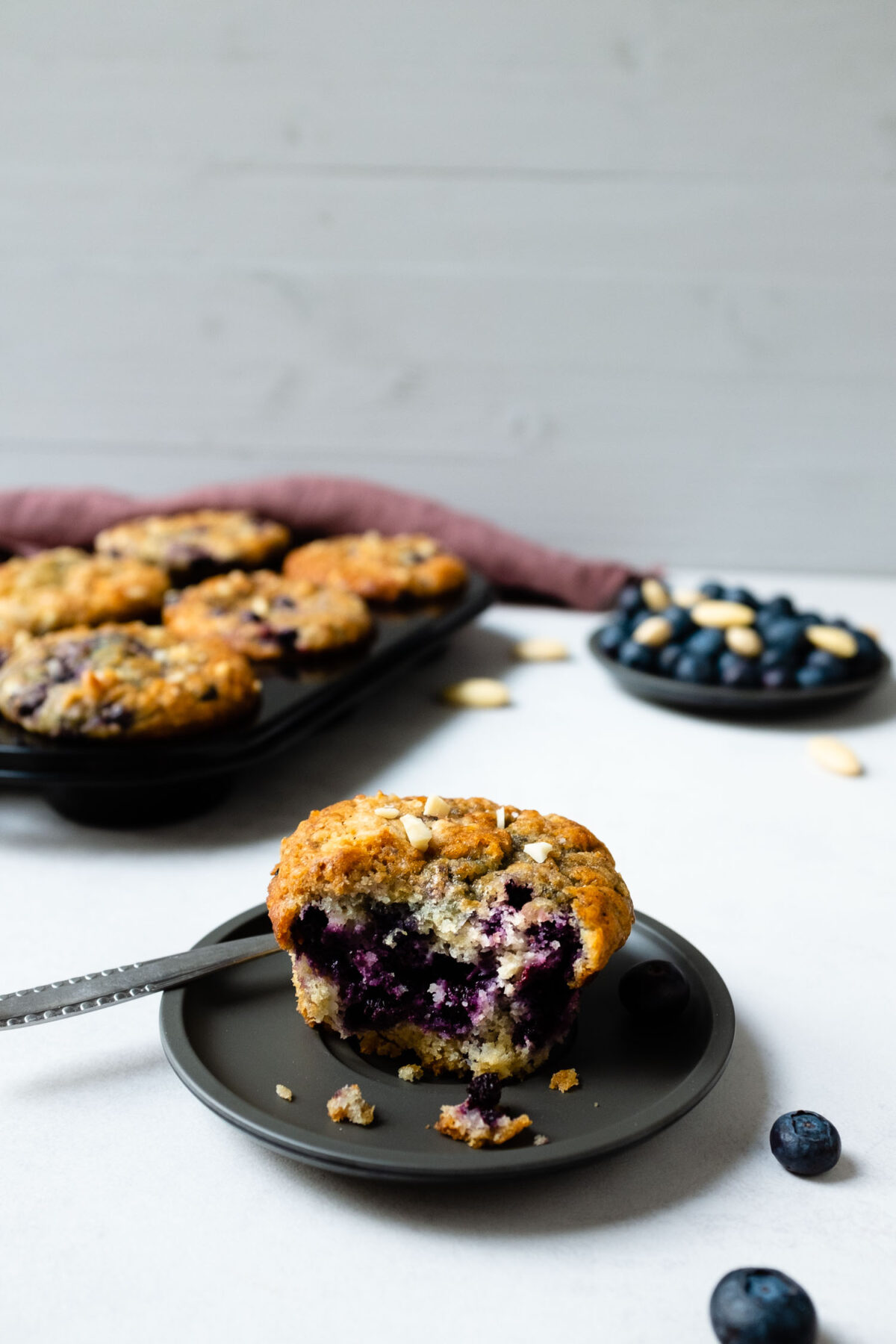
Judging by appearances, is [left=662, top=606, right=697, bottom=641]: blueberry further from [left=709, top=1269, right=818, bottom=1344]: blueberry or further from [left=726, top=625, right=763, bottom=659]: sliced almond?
[left=709, top=1269, right=818, bottom=1344]: blueberry

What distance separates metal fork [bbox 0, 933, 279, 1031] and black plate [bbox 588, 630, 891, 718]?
107cm

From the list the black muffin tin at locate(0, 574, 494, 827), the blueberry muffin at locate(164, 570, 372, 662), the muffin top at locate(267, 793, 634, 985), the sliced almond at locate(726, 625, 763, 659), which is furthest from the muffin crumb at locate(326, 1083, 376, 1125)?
the sliced almond at locate(726, 625, 763, 659)

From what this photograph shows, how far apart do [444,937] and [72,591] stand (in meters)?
1.31

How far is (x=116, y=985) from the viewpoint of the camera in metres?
1.13

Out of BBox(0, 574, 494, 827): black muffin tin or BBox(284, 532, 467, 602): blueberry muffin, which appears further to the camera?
BBox(284, 532, 467, 602): blueberry muffin

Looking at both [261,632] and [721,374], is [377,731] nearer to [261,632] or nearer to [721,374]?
[261,632]

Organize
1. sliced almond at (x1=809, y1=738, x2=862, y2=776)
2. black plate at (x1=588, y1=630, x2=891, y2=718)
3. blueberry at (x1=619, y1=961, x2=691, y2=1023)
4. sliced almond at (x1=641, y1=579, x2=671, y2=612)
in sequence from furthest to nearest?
sliced almond at (x1=641, y1=579, x2=671, y2=612) < black plate at (x1=588, y1=630, x2=891, y2=718) < sliced almond at (x1=809, y1=738, x2=862, y2=776) < blueberry at (x1=619, y1=961, x2=691, y2=1023)

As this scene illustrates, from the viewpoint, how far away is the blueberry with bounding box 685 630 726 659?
2.10 metres

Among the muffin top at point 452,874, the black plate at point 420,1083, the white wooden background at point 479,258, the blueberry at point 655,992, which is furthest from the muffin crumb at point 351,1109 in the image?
the white wooden background at point 479,258

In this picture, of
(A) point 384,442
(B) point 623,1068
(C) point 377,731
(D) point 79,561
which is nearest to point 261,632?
→ (C) point 377,731

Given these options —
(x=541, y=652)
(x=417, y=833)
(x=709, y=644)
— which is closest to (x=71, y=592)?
(x=541, y=652)

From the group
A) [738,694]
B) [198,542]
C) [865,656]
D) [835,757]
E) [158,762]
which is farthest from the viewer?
[198,542]

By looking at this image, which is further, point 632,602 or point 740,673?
point 632,602

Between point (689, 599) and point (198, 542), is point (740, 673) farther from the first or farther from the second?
point (198, 542)
